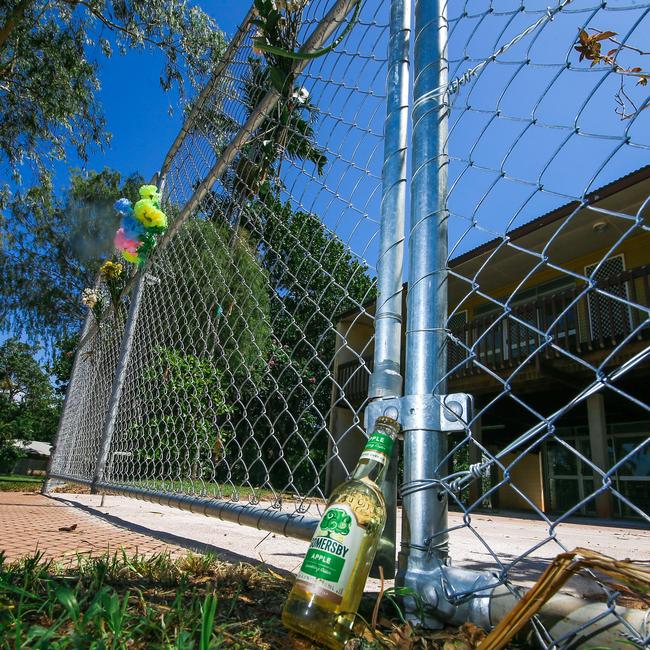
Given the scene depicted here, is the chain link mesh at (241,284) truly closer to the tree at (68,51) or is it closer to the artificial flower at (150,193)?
the artificial flower at (150,193)

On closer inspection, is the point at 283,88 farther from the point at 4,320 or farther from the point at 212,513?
A: the point at 4,320

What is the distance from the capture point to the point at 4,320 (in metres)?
18.4

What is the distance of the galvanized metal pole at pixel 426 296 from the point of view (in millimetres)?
1025

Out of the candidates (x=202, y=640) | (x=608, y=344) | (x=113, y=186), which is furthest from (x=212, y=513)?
(x=113, y=186)

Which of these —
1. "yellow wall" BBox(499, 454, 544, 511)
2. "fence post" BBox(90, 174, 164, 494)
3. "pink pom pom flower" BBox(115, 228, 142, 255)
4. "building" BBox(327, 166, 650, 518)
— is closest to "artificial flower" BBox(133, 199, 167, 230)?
"pink pom pom flower" BBox(115, 228, 142, 255)

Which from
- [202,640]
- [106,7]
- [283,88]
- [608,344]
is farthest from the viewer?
[106,7]

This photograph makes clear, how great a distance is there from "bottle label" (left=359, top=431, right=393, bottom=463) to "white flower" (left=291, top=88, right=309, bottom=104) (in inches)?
64.5

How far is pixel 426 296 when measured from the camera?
3.74ft

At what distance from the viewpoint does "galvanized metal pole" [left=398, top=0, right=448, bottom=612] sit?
103 centimetres

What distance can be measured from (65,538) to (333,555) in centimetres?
152

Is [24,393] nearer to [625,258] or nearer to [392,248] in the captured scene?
[625,258]

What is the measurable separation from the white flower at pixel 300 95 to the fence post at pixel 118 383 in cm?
237

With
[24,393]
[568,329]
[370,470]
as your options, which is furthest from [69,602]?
[24,393]

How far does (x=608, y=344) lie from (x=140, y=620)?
324 inches
